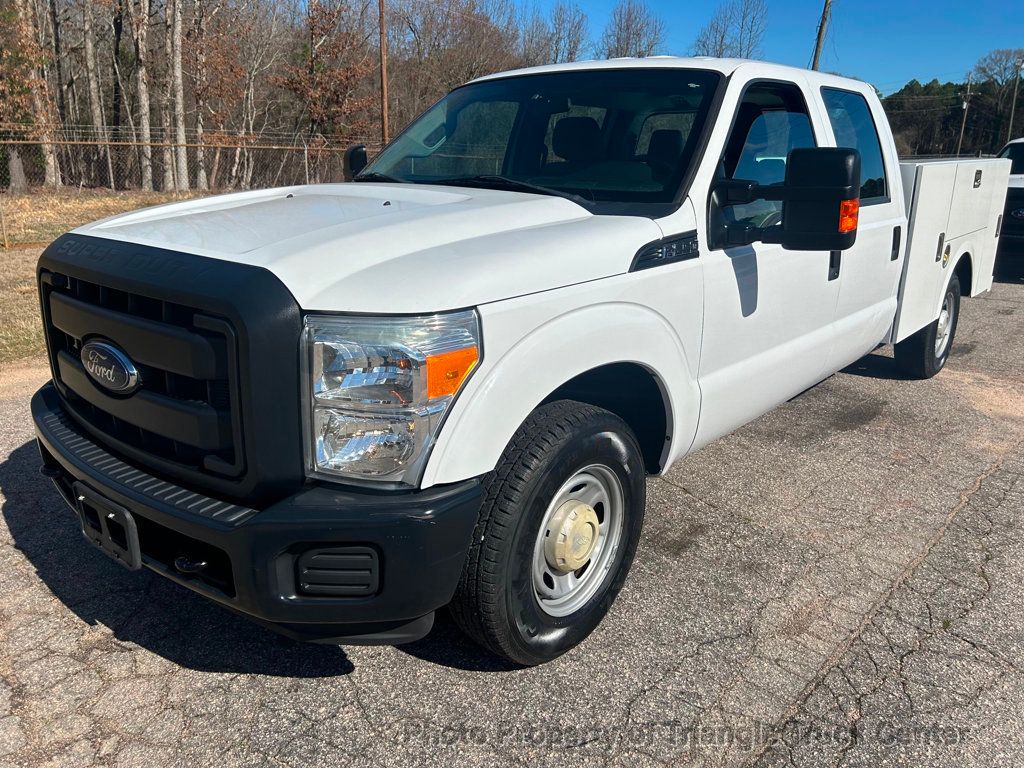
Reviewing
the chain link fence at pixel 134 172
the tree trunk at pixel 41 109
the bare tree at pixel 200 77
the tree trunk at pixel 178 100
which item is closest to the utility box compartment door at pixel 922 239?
the chain link fence at pixel 134 172

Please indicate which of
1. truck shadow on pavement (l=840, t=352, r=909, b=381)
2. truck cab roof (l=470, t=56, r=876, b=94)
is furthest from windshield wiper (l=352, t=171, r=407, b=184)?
truck shadow on pavement (l=840, t=352, r=909, b=381)

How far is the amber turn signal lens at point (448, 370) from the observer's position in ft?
6.67

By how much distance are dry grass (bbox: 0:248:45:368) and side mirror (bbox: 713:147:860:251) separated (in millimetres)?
5755

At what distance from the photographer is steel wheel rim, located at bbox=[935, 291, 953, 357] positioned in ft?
20.2

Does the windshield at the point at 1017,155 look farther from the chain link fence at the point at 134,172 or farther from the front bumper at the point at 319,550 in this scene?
the chain link fence at the point at 134,172

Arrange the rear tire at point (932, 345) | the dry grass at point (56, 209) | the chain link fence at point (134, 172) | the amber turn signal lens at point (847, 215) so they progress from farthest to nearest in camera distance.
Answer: the chain link fence at point (134, 172), the dry grass at point (56, 209), the rear tire at point (932, 345), the amber turn signal lens at point (847, 215)

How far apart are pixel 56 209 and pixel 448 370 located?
17.9 metres

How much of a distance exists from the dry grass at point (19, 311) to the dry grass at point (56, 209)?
2302mm

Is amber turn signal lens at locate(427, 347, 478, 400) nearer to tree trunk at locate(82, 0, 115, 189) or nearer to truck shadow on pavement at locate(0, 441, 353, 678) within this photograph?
truck shadow on pavement at locate(0, 441, 353, 678)

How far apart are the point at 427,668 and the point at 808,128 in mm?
2989

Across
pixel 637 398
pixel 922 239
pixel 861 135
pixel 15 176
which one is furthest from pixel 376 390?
pixel 15 176

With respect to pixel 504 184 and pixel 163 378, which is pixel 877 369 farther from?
pixel 163 378

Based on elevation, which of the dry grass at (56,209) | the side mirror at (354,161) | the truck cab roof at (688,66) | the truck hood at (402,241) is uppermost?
the truck cab roof at (688,66)

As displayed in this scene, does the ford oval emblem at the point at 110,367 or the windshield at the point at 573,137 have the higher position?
the windshield at the point at 573,137
